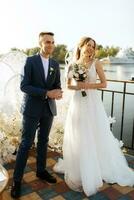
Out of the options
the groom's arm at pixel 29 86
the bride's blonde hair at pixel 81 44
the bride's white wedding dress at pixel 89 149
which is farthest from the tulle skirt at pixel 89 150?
the groom's arm at pixel 29 86

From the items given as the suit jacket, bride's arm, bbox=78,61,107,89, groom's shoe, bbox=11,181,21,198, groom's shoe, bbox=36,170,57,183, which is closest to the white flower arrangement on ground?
groom's shoe, bbox=36,170,57,183

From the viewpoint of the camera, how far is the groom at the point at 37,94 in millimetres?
2645

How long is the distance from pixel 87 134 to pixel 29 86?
2.65 ft

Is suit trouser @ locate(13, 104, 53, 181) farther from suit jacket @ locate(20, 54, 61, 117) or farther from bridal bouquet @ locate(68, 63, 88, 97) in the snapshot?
bridal bouquet @ locate(68, 63, 88, 97)

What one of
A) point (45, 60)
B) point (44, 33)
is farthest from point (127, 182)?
point (44, 33)

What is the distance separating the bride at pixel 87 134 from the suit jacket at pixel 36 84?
0.28 meters

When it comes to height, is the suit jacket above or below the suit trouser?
above

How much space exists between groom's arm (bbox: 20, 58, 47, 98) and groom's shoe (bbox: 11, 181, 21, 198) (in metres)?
0.90

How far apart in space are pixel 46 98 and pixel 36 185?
0.96m

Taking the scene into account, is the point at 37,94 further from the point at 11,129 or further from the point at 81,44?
the point at 11,129

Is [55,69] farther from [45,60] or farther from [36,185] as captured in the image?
[36,185]

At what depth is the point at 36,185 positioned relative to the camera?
3031mm

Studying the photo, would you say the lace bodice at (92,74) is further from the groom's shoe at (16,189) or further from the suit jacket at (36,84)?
the groom's shoe at (16,189)

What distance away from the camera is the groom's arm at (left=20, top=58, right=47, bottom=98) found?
103 inches
